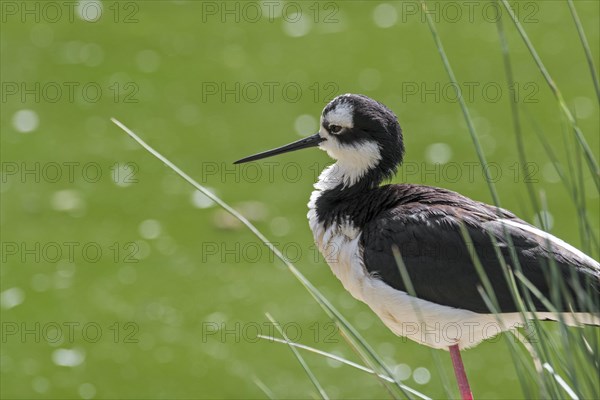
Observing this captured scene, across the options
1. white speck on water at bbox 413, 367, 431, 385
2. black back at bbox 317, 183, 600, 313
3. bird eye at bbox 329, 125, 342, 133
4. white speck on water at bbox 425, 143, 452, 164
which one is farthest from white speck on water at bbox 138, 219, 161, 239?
black back at bbox 317, 183, 600, 313

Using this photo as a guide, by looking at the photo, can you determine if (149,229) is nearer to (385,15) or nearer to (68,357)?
(68,357)

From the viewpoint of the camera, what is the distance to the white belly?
3.98 metres

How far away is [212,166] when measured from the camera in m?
7.45

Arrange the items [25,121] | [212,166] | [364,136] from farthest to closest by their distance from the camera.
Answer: [25,121] → [212,166] → [364,136]

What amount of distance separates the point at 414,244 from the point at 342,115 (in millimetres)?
606

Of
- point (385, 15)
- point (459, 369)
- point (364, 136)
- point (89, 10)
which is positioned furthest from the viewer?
point (89, 10)

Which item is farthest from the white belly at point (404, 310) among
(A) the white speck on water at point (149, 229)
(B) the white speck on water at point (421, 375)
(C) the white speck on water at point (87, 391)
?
(A) the white speck on water at point (149, 229)

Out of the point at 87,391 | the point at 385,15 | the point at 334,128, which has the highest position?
the point at 334,128

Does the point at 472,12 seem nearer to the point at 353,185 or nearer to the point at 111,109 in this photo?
the point at 111,109

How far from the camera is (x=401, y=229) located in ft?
13.1

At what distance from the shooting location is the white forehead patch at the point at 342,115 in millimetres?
4250

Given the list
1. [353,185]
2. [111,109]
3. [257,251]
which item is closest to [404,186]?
[353,185]

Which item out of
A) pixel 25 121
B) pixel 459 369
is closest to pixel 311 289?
pixel 459 369

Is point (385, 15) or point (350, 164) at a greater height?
point (350, 164)
